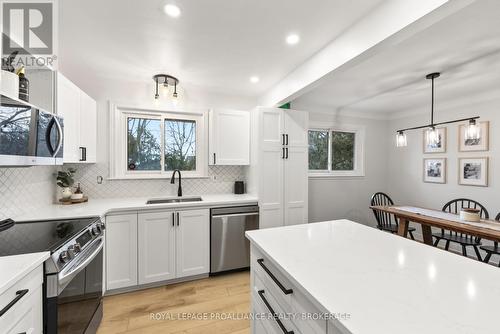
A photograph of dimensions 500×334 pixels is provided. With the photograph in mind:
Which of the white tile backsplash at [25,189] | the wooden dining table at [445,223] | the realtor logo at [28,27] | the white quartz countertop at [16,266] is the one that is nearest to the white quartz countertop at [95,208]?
the white tile backsplash at [25,189]

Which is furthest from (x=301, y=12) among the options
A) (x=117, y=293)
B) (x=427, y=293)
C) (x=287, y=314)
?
(x=117, y=293)

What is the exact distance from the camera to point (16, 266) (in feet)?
3.30

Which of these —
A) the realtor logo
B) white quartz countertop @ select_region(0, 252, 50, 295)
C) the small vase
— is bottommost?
white quartz countertop @ select_region(0, 252, 50, 295)

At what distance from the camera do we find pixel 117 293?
2.34m

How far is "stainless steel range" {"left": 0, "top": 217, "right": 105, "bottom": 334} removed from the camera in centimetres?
118

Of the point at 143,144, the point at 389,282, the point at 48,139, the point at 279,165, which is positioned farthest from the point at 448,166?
the point at 48,139

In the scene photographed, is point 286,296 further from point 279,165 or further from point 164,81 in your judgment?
point 164,81

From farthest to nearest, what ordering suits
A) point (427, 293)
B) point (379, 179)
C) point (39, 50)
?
point (379, 179)
point (39, 50)
point (427, 293)

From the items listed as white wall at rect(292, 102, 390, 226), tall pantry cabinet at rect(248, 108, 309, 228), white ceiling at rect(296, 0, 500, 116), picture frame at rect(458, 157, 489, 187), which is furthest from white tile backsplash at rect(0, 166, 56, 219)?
picture frame at rect(458, 157, 489, 187)

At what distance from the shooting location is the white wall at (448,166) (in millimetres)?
3111

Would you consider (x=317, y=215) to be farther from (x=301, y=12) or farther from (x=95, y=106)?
(x=95, y=106)

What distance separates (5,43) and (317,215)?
14.3 ft

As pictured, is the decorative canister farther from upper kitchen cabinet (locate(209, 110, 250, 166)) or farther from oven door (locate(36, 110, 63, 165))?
oven door (locate(36, 110, 63, 165))

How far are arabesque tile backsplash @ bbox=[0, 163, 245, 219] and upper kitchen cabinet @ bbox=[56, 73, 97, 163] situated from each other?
1.07 ft
